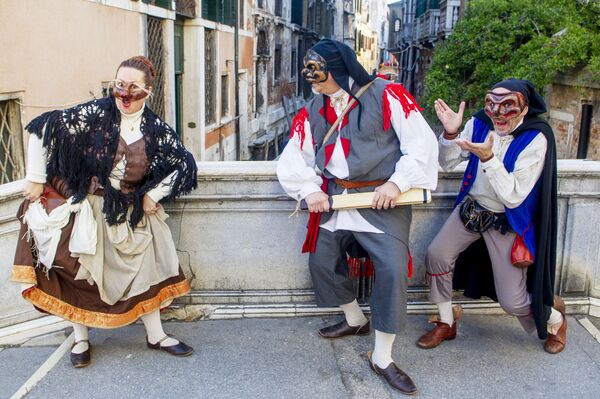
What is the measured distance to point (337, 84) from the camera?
2.96 m

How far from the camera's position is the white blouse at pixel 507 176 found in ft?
9.27

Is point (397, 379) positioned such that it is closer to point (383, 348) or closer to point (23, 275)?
point (383, 348)

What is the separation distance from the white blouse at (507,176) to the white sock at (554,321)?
64cm

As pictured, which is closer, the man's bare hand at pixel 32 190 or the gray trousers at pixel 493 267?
the man's bare hand at pixel 32 190

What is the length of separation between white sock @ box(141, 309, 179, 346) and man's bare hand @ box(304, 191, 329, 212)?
977 millimetres

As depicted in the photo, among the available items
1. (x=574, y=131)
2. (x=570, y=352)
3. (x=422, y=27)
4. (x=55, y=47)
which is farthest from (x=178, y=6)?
(x=422, y=27)

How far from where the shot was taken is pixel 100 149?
2906mm

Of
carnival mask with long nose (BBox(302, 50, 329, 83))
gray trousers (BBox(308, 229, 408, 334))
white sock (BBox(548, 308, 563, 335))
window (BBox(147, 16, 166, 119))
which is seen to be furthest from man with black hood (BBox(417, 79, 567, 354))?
window (BBox(147, 16, 166, 119))

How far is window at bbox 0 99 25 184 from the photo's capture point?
22.5 feet

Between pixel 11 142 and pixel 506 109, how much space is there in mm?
5876

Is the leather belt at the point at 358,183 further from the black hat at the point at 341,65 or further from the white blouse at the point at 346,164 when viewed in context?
the black hat at the point at 341,65

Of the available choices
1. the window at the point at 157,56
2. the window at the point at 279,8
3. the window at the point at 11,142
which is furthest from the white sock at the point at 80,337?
the window at the point at 279,8

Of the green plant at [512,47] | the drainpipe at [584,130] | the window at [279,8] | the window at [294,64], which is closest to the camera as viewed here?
the green plant at [512,47]

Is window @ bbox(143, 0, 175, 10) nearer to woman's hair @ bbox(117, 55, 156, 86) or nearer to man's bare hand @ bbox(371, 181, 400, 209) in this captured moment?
woman's hair @ bbox(117, 55, 156, 86)
